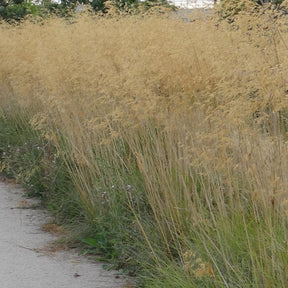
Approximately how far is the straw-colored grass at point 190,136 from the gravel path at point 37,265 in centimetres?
Answer: 33

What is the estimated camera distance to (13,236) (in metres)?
5.19

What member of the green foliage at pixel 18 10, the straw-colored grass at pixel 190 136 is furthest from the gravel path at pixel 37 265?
the green foliage at pixel 18 10

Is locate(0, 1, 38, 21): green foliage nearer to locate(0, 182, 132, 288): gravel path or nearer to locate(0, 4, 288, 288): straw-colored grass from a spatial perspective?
locate(0, 4, 288, 288): straw-colored grass

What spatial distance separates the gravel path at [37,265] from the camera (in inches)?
162

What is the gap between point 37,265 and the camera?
14.6ft

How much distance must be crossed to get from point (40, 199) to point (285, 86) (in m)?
3.67

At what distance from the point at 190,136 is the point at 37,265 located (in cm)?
137

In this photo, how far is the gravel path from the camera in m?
4.11

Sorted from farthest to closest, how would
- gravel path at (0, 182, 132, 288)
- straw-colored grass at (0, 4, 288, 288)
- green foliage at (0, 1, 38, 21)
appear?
green foliage at (0, 1, 38, 21), gravel path at (0, 182, 132, 288), straw-colored grass at (0, 4, 288, 288)

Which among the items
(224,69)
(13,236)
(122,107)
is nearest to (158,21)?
(122,107)

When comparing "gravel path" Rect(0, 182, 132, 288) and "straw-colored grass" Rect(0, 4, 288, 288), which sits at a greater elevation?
"straw-colored grass" Rect(0, 4, 288, 288)

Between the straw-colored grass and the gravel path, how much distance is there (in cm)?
33

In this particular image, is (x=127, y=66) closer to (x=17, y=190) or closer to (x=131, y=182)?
(x=131, y=182)

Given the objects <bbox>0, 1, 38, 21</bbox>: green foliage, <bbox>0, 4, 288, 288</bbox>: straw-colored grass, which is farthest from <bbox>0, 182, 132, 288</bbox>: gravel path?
<bbox>0, 1, 38, 21</bbox>: green foliage
